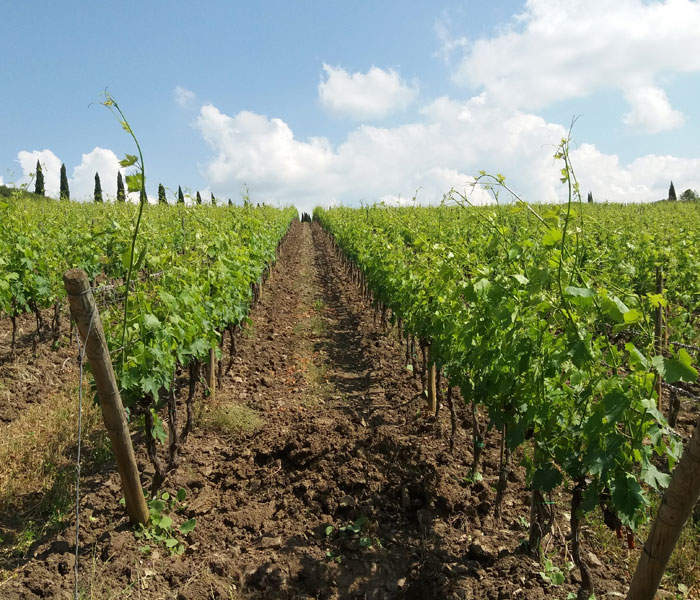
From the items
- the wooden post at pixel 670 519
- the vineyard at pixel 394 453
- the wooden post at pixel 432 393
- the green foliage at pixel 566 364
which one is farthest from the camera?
the wooden post at pixel 432 393

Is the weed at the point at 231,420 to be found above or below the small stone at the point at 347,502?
above

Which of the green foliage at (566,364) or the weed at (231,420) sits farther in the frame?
the weed at (231,420)

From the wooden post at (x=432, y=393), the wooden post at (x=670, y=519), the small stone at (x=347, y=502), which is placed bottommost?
the small stone at (x=347, y=502)

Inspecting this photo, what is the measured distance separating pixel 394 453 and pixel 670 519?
278 cm

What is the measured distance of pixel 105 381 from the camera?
3184mm

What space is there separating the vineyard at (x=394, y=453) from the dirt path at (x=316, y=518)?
0.02 meters

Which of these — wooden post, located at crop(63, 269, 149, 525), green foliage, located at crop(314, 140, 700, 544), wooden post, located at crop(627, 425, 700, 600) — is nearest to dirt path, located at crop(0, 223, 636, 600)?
wooden post, located at crop(63, 269, 149, 525)

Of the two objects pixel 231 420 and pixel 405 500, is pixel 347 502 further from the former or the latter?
pixel 231 420

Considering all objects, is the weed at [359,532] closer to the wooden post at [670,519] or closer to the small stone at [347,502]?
the small stone at [347,502]

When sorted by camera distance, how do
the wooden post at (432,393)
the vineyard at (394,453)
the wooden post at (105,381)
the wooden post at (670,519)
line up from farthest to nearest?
the wooden post at (432,393) → the wooden post at (105,381) → the vineyard at (394,453) → the wooden post at (670,519)

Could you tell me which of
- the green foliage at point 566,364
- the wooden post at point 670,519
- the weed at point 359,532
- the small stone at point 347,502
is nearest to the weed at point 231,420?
the small stone at point 347,502

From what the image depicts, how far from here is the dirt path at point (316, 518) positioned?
3.10 m

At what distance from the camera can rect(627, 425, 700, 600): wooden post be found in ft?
6.07

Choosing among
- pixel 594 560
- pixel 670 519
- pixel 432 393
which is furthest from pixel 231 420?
pixel 670 519
